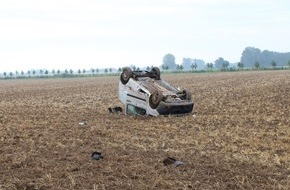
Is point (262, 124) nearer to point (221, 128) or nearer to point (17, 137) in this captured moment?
point (221, 128)

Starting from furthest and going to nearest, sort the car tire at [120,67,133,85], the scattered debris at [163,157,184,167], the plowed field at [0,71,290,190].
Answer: the car tire at [120,67,133,85] → the scattered debris at [163,157,184,167] → the plowed field at [0,71,290,190]

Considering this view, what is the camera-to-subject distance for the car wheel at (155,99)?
615 inches

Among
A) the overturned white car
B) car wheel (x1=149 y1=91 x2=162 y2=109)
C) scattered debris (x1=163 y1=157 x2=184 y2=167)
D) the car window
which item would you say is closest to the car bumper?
the overturned white car

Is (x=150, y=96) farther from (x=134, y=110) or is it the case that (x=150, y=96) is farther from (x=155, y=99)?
(x=134, y=110)

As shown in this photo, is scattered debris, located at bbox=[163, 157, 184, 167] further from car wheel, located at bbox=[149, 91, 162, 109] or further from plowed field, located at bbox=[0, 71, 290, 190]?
car wheel, located at bbox=[149, 91, 162, 109]

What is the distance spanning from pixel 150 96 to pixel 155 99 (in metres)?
0.25

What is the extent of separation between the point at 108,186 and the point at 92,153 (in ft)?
8.32

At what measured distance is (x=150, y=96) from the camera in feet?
52.3

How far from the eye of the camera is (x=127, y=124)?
48.1 ft

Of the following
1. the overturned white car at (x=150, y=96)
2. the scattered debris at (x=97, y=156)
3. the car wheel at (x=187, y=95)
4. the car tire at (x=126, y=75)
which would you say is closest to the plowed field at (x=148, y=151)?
the scattered debris at (x=97, y=156)

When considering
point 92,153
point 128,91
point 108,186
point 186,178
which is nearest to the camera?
point 108,186

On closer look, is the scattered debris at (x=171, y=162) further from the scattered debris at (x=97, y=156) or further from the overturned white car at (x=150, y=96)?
the overturned white car at (x=150, y=96)

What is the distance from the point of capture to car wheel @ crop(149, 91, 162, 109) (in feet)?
51.2

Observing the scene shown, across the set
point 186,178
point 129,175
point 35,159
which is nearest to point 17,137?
point 35,159
